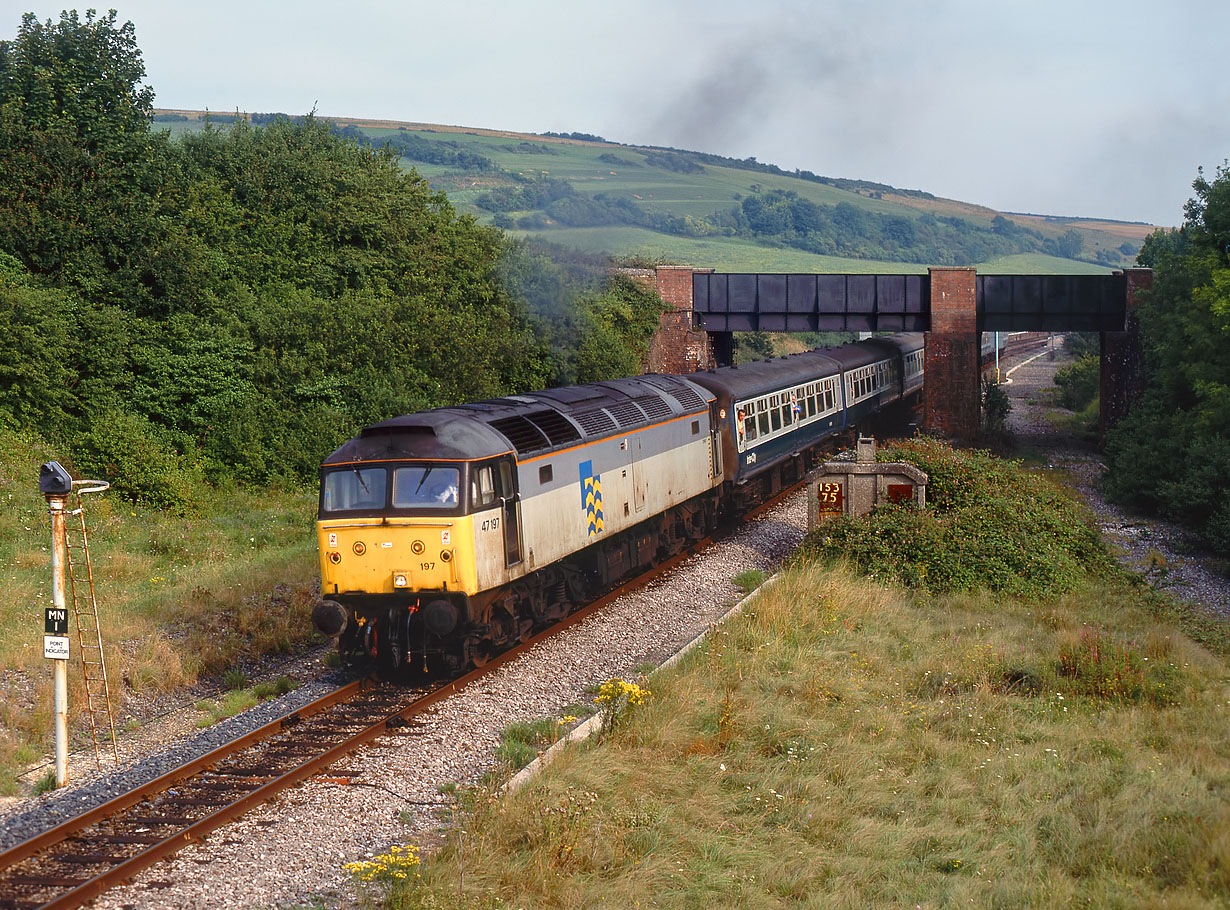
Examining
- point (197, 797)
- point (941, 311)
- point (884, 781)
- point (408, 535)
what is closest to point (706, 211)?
point (941, 311)

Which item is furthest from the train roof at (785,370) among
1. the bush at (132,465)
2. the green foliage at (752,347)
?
the green foliage at (752,347)

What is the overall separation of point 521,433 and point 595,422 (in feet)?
8.26

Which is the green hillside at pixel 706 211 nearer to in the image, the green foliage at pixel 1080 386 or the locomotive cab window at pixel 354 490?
the locomotive cab window at pixel 354 490

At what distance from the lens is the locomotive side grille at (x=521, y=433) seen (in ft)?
51.0

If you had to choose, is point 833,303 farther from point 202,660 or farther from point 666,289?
point 202,660

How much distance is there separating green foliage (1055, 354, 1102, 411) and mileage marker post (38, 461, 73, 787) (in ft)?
184

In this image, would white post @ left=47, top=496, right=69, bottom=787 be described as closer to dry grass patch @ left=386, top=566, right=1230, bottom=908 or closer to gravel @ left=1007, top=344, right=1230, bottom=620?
dry grass patch @ left=386, top=566, right=1230, bottom=908

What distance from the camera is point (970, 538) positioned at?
20453 millimetres

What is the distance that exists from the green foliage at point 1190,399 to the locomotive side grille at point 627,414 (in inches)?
589

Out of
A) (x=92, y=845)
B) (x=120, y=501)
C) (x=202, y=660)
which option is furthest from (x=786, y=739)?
(x=120, y=501)

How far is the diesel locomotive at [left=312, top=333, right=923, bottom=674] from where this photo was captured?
14164 millimetres

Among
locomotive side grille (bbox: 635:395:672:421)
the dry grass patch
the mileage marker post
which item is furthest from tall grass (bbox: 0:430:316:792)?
locomotive side grille (bbox: 635:395:672:421)

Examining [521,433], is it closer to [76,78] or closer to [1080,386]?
[76,78]

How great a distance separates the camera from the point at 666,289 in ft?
151
